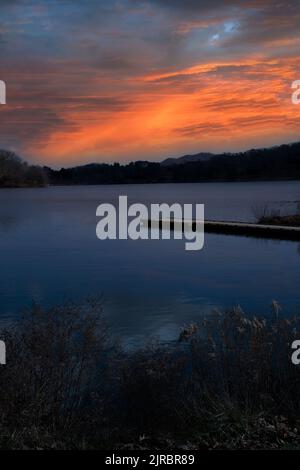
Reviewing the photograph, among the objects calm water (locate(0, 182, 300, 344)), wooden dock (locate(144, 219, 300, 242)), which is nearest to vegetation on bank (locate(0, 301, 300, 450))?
calm water (locate(0, 182, 300, 344))

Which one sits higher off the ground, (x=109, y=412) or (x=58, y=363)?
(x=58, y=363)

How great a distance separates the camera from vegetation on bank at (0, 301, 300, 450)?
860 centimetres

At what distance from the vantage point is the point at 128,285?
27.5 meters

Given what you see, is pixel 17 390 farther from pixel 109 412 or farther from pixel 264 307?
pixel 264 307

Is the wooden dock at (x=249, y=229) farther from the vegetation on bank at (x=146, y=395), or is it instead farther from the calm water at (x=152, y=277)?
the vegetation on bank at (x=146, y=395)

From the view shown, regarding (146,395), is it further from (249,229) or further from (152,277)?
(249,229)

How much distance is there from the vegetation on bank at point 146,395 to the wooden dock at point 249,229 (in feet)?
94.2

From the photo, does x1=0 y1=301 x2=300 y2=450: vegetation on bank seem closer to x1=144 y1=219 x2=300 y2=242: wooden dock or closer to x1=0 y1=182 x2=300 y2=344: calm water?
x1=0 y1=182 x2=300 y2=344: calm water

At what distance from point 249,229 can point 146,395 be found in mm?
33760

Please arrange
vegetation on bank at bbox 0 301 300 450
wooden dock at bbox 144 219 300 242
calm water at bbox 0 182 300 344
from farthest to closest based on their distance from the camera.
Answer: wooden dock at bbox 144 219 300 242 < calm water at bbox 0 182 300 344 < vegetation on bank at bbox 0 301 300 450

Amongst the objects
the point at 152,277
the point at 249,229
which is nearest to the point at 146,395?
the point at 152,277

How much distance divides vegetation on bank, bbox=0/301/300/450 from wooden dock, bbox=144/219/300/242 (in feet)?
94.2
